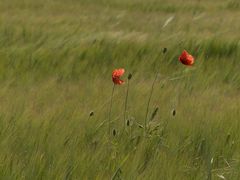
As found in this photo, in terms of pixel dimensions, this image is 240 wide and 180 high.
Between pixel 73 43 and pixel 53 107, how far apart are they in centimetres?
115

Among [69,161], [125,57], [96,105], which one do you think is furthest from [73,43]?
[69,161]

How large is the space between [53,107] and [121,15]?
2.91m

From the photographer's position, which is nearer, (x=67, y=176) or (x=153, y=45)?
(x=67, y=176)

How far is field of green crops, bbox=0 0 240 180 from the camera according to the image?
1396 mm

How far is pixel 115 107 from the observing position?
1.81m

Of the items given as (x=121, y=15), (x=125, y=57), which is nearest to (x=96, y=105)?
(x=125, y=57)

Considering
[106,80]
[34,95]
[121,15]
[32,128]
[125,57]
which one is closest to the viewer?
[32,128]

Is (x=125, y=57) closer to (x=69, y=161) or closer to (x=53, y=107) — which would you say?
(x=53, y=107)

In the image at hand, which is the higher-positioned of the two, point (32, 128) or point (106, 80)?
point (32, 128)

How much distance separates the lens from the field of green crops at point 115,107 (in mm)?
1396

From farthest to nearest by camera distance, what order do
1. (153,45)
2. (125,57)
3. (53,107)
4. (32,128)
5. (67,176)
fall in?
1. (153,45)
2. (125,57)
3. (53,107)
4. (32,128)
5. (67,176)

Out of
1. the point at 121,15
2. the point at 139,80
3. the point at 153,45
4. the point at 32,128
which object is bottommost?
the point at 121,15

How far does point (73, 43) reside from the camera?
2.88 meters

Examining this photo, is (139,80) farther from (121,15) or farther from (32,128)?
(121,15)
